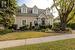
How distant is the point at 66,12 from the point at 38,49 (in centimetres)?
2302

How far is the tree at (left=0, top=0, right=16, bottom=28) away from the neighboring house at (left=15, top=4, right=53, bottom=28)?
7194mm

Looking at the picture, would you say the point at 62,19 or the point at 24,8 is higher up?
the point at 24,8

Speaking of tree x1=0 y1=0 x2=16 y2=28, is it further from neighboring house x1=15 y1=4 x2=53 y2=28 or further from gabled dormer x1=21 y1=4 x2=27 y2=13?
gabled dormer x1=21 y1=4 x2=27 y2=13

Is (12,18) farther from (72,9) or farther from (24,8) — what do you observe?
(72,9)

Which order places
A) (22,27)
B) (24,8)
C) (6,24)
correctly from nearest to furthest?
(6,24) < (22,27) < (24,8)

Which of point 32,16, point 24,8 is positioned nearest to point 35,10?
point 32,16

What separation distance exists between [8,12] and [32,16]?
1082cm

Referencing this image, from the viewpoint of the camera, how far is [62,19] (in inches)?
1361

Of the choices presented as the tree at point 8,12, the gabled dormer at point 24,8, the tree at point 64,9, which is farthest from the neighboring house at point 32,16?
the tree at point 8,12

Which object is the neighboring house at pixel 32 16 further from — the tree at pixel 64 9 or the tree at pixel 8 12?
the tree at pixel 8 12

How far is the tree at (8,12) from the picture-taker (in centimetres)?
2948

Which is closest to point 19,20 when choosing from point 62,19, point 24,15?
point 24,15

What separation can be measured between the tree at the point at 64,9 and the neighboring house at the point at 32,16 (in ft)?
17.5

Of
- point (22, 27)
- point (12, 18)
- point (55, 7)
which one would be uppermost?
point (55, 7)
